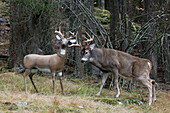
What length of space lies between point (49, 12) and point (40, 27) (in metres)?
1.13

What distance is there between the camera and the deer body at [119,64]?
8844 mm

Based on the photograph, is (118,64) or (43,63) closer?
(43,63)

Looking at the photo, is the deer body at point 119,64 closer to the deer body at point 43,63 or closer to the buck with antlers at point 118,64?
the buck with antlers at point 118,64

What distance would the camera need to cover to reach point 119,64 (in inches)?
351

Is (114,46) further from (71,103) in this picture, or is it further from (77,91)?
(71,103)

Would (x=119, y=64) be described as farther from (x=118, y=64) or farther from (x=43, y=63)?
(x=43, y=63)

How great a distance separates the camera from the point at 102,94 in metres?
9.12

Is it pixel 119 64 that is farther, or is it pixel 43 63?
pixel 119 64

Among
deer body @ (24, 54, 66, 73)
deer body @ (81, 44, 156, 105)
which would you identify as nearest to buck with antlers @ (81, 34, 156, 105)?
deer body @ (81, 44, 156, 105)

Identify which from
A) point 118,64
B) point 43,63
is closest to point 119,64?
point 118,64

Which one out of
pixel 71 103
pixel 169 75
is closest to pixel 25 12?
pixel 71 103

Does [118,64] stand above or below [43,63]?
below

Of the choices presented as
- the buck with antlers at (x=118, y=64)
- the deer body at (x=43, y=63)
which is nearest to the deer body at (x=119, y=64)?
the buck with antlers at (x=118, y=64)

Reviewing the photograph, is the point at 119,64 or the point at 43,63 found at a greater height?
the point at 43,63
